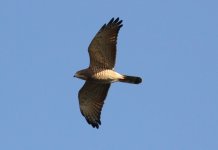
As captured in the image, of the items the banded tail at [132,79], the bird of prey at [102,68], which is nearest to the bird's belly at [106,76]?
the bird of prey at [102,68]

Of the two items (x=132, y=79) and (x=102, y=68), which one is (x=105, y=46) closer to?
(x=102, y=68)

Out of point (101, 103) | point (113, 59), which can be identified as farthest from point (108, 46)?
point (101, 103)

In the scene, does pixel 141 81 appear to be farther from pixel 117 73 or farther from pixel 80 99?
pixel 80 99

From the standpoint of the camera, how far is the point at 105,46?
828 inches

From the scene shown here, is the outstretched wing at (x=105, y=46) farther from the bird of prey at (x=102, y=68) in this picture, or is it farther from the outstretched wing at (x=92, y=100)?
the outstretched wing at (x=92, y=100)

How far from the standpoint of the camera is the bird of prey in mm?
21016

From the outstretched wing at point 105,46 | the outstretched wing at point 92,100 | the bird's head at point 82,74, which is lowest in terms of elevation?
the outstretched wing at point 92,100

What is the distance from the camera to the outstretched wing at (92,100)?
21.7m

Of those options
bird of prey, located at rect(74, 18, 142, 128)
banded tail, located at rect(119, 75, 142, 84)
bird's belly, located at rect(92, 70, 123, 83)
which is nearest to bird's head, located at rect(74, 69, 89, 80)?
bird of prey, located at rect(74, 18, 142, 128)

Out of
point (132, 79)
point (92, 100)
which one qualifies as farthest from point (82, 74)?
point (132, 79)

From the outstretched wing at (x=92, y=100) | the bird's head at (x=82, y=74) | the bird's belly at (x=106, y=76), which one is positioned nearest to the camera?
the bird's belly at (x=106, y=76)

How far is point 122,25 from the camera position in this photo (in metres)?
21.2

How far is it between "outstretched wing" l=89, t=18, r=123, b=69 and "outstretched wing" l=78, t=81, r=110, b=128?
73cm

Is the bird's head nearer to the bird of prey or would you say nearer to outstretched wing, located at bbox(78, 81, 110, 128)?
the bird of prey
